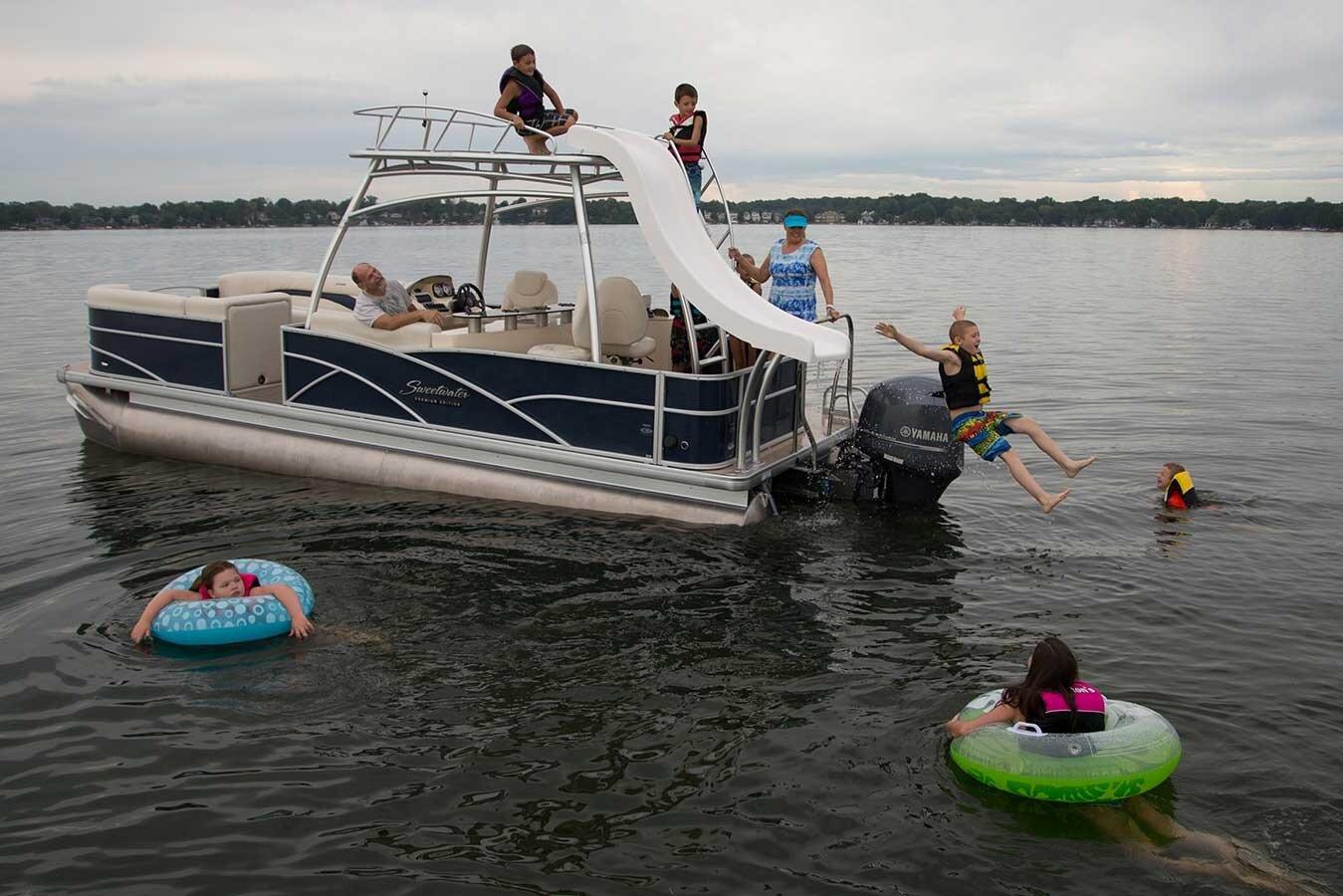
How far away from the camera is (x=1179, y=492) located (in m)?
9.91

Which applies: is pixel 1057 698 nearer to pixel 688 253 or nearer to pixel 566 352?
pixel 688 253

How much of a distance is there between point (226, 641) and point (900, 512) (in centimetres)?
574

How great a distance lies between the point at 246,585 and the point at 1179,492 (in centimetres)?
799

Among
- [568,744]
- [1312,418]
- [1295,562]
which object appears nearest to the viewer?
[568,744]

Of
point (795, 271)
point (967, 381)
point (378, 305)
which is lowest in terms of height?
point (967, 381)

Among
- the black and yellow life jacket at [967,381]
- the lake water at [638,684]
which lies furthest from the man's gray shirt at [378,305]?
the black and yellow life jacket at [967,381]

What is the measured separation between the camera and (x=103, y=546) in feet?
29.6

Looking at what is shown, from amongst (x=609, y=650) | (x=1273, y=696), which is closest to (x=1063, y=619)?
(x=1273, y=696)

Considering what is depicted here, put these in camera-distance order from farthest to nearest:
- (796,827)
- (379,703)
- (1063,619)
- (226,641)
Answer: (1063,619) < (226,641) < (379,703) < (796,827)

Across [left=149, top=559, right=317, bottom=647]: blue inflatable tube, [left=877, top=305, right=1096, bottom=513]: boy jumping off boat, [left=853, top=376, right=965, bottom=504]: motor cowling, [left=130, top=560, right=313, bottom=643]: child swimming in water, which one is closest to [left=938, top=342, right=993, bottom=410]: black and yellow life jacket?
[left=877, top=305, right=1096, bottom=513]: boy jumping off boat

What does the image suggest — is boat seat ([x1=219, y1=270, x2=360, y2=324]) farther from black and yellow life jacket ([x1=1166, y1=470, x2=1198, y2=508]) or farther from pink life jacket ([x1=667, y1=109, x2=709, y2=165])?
black and yellow life jacket ([x1=1166, y1=470, x2=1198, y2=508])

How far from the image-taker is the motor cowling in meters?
9.18

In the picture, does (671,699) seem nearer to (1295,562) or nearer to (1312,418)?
(1295,562)

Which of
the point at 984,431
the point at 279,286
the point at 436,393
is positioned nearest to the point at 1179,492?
the point at 984,431
